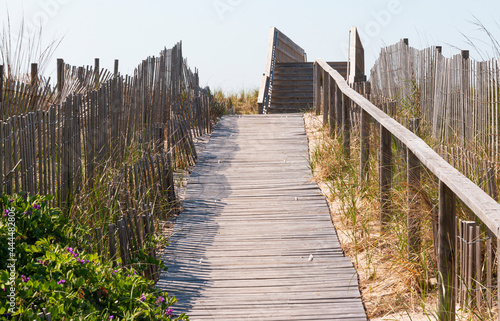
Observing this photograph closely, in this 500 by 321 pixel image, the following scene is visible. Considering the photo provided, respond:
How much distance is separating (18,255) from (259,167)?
13.6 ft

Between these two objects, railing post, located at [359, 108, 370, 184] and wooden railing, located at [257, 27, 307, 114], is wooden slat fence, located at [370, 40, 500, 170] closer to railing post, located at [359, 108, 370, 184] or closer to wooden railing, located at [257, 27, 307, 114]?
railing post, located at [359, 108, 370, 184]

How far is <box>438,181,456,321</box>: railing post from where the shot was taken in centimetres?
300

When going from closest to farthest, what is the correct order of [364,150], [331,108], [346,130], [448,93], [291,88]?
[364,150] → [346,130] → [448,93] → [331,108] → [291,88]

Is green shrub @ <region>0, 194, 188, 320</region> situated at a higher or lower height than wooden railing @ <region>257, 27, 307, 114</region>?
lower

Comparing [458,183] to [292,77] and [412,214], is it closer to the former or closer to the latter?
→ [412,214]

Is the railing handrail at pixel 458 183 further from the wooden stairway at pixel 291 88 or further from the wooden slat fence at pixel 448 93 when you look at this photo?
the wooden stairway at pixel 291 88

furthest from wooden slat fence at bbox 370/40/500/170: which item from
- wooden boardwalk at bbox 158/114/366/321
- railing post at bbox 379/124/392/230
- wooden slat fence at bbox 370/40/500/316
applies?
wooden boardwalk at bbox 158/114/366/321

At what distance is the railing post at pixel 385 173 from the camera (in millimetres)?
4465

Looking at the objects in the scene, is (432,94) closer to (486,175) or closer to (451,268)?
(486,175)

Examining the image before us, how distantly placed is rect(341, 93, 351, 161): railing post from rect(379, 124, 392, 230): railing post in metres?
1.73

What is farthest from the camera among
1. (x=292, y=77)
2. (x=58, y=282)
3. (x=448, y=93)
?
(x=292, y=77)

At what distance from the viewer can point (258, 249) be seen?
457 cm

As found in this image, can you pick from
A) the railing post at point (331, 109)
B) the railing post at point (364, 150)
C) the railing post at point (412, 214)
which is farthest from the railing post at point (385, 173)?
the railing post at point (331, 109)

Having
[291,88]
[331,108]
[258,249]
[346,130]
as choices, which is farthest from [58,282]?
[291,88]
